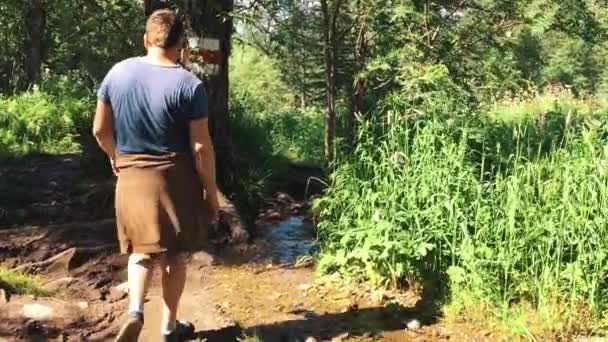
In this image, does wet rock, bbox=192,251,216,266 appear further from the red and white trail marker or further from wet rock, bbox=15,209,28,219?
wet rock, bbox=15,209,28,219

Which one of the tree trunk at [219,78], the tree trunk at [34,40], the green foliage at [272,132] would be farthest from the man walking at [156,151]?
the tree trunk at [34,40]

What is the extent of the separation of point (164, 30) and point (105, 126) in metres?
0.71

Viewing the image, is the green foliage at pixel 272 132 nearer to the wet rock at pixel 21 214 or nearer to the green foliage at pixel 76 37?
the green foliage at pixel 76 37

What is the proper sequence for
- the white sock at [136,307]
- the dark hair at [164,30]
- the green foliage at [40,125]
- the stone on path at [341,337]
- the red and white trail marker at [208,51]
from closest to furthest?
the dark hair at [164,30] → the white sock at [136,307] → the stone on path at [341,337] → the red and white trail marker at [208,51] → the green foliage at [40,125]

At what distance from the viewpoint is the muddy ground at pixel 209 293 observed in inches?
183

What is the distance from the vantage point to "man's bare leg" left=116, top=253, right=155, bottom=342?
3926 mm

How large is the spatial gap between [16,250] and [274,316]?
8.71 feet

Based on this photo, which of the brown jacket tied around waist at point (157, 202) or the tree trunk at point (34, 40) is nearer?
the brown jacket tied around waist at point (157, 202)

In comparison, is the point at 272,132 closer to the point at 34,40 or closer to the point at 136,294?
the point at 136,294

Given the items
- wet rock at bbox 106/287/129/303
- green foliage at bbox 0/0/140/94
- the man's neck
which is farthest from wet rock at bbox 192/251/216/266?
green foliage at bbox 0/0/140/94

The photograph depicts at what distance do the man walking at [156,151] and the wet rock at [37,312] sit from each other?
1.06 metres

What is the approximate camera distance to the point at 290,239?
7184 millimetres

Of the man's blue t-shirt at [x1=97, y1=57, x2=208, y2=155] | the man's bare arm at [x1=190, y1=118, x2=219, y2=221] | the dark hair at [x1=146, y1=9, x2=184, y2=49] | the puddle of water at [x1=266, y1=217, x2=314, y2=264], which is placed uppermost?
the dark hair at [x1=146, y1=9, x2=184, y2=49]

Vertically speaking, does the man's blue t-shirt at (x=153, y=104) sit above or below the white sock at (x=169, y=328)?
above
